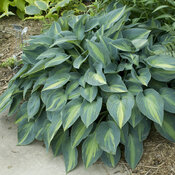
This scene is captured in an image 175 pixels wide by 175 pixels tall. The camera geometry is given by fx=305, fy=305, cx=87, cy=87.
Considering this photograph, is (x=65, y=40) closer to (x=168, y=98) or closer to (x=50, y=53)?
(x=50, y=53)

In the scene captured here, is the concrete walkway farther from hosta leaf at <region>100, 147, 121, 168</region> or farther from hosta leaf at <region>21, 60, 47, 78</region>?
hosta leaf at <region>21, 60, 47, 78</region>

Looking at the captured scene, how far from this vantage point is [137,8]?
10.2ft

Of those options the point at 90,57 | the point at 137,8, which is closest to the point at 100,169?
the point at 90,57

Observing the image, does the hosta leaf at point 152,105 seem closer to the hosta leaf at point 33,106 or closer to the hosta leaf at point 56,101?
the hosta leaf at point 56,101

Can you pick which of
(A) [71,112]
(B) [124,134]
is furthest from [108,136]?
(A) [71,112]

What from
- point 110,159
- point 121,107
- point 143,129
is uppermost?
point 121,107

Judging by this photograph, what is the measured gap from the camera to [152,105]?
238cm

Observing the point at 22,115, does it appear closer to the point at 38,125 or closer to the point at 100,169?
the point at 38,125

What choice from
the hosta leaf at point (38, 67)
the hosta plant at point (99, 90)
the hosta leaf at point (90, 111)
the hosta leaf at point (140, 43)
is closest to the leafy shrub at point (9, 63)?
the hosta plant at point (99, 90)

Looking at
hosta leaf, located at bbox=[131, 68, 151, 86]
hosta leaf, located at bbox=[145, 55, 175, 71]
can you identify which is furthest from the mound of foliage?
hosta leaf, located at bbox=[131, 68, 151, 86]

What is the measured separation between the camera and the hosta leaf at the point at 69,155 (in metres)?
2.57

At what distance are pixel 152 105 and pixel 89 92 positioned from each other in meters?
0.52

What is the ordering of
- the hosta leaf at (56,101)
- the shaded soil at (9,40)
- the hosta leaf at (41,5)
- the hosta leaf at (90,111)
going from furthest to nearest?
the shaded soil at (9,40) → the hosta leaf at (41,5) → the hosta leaf at (56,101) → the hosta leaf at (90,111)

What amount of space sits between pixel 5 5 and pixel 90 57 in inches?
98.5
